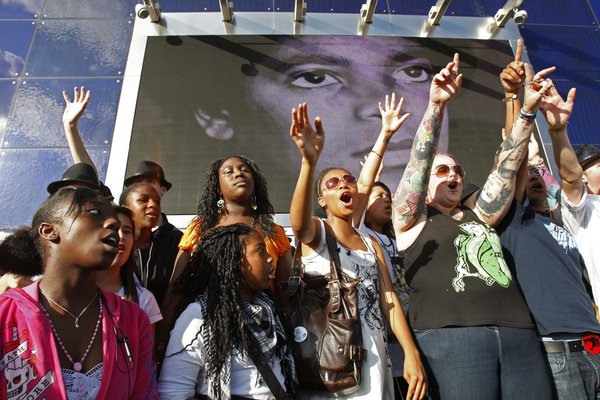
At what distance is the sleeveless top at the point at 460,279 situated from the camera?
214 cm

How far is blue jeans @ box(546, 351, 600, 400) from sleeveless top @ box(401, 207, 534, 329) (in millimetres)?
226

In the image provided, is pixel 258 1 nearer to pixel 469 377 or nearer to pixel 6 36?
pixel 6 36

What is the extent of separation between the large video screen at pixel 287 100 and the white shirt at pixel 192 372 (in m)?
2.51

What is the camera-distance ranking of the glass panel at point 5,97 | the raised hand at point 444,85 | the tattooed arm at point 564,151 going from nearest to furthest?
the raised hand at point 444,85 → the tattooed arm at point 564,151 → the glass panel at point 5,97

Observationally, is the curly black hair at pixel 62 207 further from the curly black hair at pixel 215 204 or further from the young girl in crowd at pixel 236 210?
the curly black hair at pixel 215 204

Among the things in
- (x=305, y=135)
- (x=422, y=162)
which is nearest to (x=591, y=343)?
(x=422, y=162)

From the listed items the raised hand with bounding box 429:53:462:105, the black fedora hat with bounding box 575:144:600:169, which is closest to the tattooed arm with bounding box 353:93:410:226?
the raised hand with bounding box 429:53:462:105

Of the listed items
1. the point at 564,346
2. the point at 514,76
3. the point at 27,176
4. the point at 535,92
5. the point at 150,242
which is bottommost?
the point at 564,346

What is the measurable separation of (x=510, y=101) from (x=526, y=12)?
355cm

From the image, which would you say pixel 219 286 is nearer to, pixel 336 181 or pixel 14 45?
pixel 336 181

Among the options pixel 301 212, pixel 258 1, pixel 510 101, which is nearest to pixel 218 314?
pixel 301 212

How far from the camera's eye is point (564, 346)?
7.16 feet

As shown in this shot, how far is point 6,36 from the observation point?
508 cm

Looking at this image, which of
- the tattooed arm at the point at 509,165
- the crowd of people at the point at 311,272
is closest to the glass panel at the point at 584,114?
the crowd of people at the point at 311,272
